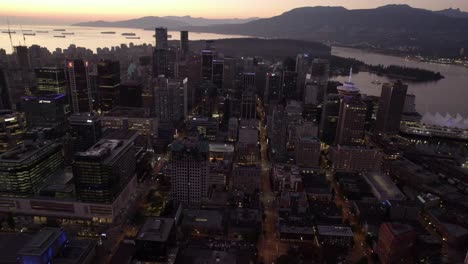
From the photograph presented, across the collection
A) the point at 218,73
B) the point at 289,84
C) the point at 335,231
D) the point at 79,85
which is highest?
the point at 218,73

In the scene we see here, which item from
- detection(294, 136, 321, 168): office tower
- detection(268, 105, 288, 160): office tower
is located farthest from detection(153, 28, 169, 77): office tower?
detection(294, 136, 321, 168): office tower

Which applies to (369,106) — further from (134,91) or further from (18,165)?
(18,165)

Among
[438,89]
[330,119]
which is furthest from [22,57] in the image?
[438,89]

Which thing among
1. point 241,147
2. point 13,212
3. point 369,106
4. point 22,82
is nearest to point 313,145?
point 241,147

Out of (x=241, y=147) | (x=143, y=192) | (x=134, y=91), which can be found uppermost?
(x=134, y=91)

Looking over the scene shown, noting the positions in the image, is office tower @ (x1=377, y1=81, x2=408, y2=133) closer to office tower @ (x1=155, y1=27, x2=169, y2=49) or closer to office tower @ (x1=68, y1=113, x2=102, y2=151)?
office tower @ (x1=68, y1=113, x2=102, y2=151)

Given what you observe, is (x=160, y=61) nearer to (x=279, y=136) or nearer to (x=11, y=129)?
(x=11, y=129)
